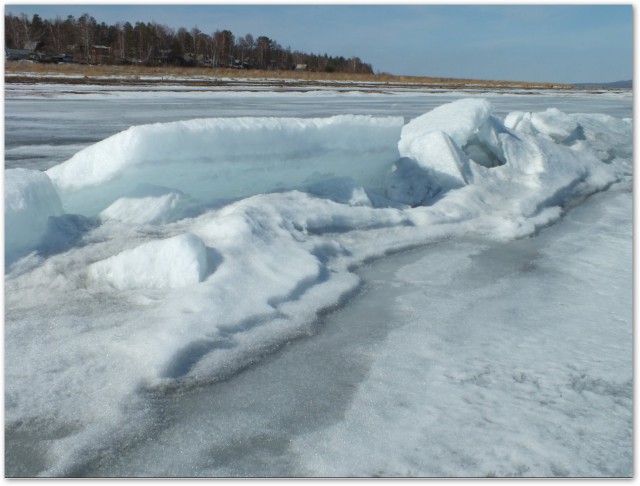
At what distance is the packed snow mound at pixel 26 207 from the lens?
300cm

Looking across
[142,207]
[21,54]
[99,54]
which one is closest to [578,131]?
[142,207]

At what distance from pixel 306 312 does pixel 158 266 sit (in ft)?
2.44

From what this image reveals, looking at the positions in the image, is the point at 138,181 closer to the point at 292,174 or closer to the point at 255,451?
the point at 292,174

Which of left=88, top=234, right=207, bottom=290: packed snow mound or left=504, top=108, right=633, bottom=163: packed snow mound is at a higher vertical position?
left=504, top=108, right=633, bottom=163: packed snow mound

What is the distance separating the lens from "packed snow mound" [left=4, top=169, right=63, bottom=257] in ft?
9.86

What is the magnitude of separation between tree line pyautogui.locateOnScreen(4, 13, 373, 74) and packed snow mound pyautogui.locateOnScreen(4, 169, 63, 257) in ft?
121

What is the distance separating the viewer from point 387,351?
90.9 inches

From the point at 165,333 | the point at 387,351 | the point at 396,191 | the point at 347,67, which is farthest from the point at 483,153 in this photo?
the point at 347,67

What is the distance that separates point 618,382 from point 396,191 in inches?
115

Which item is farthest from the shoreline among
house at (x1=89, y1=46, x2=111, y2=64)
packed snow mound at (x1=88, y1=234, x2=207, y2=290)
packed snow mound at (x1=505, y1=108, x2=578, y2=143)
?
packed snow mound at (x1=88, y1=234, x2=207, y2=290)

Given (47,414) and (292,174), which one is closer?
(47,414)

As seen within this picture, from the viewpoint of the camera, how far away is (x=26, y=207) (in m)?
3.06

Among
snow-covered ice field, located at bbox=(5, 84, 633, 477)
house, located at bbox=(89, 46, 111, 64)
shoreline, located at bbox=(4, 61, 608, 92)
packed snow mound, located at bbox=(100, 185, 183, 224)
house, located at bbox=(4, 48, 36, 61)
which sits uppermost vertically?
house, located at bbox=(89, 46, 111, 64)

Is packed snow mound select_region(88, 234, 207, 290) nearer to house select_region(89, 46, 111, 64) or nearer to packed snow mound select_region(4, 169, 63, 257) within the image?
packed snow mound select_region(4, 169, 63, 257)
